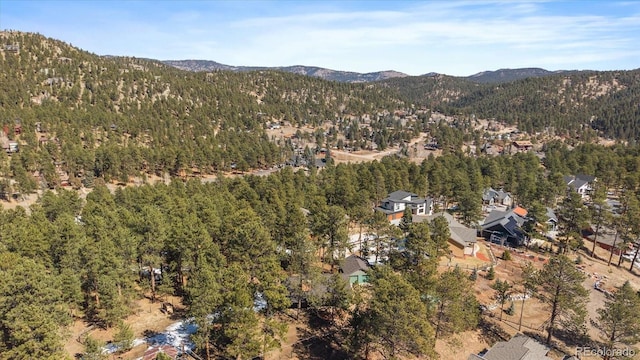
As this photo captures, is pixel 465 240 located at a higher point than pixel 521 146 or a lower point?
lower

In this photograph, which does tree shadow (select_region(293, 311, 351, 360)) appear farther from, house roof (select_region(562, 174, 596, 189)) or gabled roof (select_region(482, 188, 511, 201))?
house roof (select_region(562, 174, 596, 189))

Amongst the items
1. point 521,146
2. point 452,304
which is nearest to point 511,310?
point 452,304

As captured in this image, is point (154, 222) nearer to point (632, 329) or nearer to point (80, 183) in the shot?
point (632, 329)

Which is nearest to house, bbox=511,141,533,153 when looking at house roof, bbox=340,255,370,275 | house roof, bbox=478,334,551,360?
house roof, bbox=340,255,370,275

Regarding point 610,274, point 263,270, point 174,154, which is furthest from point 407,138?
point 263,270

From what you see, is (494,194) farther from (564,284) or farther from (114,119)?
(114,119)
